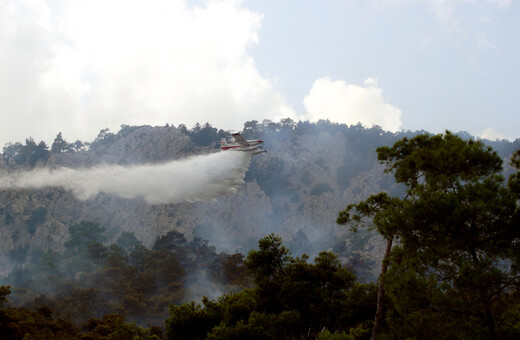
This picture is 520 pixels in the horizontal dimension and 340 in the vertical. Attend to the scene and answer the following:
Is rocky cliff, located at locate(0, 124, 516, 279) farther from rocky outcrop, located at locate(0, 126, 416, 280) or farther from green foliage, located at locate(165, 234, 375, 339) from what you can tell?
green foliage, located at locate(165, 234, 375, 339)

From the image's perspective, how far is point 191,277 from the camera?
6775 centimetres

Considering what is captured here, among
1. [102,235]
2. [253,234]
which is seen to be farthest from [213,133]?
[102,235]

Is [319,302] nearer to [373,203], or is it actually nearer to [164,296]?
[373,203]

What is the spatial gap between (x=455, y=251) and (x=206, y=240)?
76.2 meters

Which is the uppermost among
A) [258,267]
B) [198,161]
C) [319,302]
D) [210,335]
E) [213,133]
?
[213,133]

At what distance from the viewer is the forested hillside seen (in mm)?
23578

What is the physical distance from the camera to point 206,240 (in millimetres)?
88438

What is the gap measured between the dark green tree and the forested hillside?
792mm

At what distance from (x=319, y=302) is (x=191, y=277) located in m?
48.0

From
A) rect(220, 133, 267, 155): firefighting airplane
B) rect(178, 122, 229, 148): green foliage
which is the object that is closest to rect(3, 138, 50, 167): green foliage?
rect(178, 122, 229, 148): green foliage

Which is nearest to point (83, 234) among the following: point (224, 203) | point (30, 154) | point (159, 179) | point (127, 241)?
point (127, 241)

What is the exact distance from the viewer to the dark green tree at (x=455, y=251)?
1405cm

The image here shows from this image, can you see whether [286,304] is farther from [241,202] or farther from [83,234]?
[241,202]

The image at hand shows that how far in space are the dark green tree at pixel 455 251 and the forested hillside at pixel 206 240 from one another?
2.60 feet
